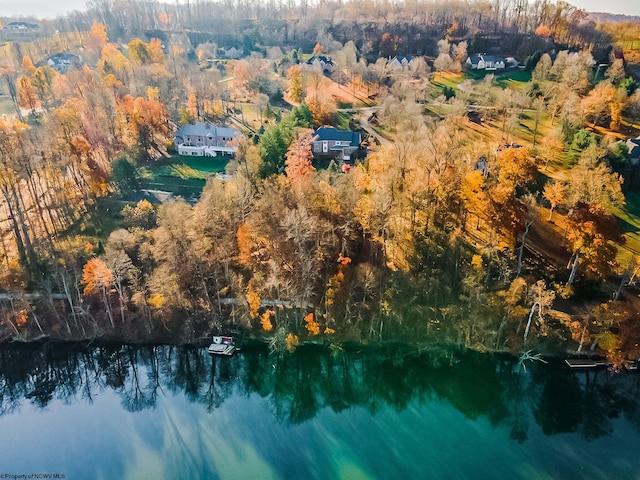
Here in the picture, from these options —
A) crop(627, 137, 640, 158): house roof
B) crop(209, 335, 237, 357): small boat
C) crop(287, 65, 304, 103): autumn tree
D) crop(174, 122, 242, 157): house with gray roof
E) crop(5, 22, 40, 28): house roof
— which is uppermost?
crop(5, 22, 40, 28): house roof

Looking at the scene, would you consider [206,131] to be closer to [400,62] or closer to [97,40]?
[400,62]

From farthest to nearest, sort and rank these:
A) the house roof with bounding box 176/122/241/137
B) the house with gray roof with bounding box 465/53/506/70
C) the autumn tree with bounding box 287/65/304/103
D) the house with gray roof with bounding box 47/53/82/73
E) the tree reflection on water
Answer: the house with gray roof with bounding box 47/53/82/73
the house with gray roof with bounding box 465/53/506/70
the autumn tree with bounding box 287/65/304/103
the house roof with bounding box 176/122/241/137
the tree reflection on water

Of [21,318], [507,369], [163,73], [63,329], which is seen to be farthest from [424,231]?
[163,73]

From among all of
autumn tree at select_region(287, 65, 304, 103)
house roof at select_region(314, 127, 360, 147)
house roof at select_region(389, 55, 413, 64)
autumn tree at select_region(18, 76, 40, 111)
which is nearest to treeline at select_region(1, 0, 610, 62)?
house roof at select_region(389, 55, 413, 64)

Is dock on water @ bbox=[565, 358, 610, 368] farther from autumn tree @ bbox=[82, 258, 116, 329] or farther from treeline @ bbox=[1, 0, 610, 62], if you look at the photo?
treeline @ bbox=[1, 0, 610, 62]

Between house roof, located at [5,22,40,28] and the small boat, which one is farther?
house roof, located at [5,22,40,28]

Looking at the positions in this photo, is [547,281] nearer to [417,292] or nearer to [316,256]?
[417,292]
